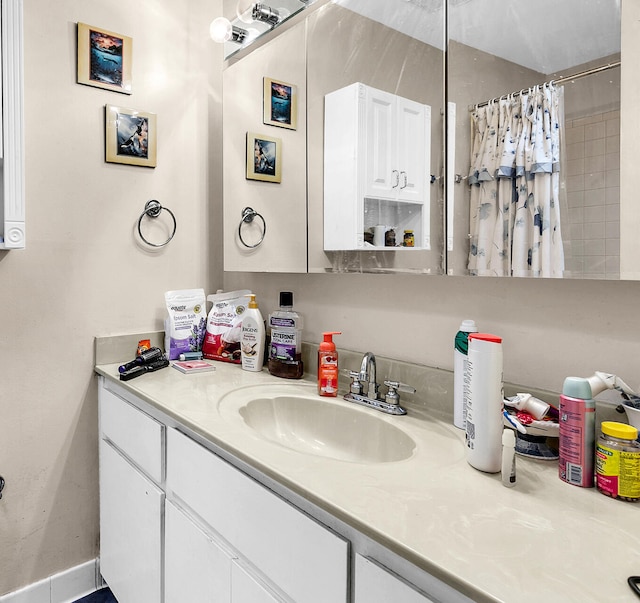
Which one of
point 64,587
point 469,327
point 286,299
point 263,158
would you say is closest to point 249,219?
point 263,158

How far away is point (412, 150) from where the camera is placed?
1.16 m

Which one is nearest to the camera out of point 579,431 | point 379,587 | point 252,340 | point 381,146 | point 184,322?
point 379,587

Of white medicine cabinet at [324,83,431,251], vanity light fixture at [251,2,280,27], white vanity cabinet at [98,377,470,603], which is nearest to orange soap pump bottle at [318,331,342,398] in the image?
white medicine cabinet at [324,83,431,251]

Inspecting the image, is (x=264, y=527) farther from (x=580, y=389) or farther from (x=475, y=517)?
(x=580, y=389)

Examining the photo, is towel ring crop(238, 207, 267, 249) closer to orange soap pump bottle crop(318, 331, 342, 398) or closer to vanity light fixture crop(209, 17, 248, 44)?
orange soap pump bottle crop(318, 331, 342, 398)

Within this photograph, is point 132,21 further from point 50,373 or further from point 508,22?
point 508,22

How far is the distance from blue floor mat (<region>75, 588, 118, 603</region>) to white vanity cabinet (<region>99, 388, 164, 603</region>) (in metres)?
0.10

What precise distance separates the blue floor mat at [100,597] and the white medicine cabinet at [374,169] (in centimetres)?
147

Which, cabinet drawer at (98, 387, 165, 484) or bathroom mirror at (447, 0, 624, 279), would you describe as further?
cabinet drawer at (98, 387, 165, 484)

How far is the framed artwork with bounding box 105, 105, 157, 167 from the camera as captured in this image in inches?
67.1

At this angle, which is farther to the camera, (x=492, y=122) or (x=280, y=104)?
(x=280, y=104)

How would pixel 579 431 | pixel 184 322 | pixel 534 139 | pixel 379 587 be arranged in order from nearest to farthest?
pixel 379 587
pixel 579 431
pixel 534 139
pixel 184 322

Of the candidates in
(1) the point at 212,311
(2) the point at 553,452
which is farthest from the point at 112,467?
(2) the point at 553,452

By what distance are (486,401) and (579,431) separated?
16 cm
